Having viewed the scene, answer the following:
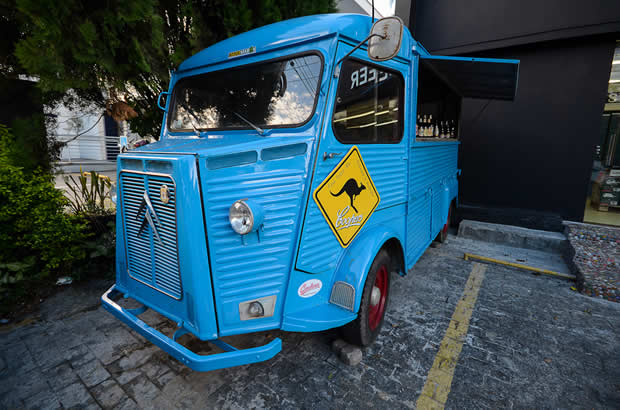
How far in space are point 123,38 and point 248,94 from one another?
175 centimetres

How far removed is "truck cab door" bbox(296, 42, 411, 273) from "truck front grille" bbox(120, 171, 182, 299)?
0.84 metres

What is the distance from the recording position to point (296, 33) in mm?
2271

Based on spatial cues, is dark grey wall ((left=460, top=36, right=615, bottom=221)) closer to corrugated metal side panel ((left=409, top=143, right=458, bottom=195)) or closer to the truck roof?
corrugated metal side panel ((left=409, top=143, right=458, bottom=195))

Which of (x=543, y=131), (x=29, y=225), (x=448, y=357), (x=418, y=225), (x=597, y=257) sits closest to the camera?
(x=448, y=357)

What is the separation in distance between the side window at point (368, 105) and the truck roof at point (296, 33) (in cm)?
23

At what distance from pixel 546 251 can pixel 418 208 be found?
131 inches

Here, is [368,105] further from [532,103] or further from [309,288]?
[532,103]

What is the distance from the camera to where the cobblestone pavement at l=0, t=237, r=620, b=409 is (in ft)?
7.43

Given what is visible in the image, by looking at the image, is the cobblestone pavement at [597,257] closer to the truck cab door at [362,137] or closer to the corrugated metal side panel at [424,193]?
the corrugated metal side panel at [424,193]

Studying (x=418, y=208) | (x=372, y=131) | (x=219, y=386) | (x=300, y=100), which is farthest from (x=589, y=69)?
(x=219, y=386)

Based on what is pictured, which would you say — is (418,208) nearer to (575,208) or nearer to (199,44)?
(199,44)

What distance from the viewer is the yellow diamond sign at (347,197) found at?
2.22 m

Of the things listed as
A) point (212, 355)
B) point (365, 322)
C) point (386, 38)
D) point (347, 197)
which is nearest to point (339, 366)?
point (365, 322)

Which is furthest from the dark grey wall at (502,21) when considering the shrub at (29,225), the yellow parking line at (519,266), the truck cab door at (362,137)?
the shrub at (29,225)
